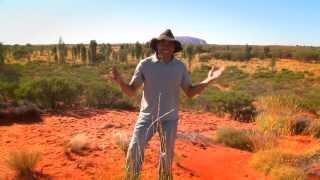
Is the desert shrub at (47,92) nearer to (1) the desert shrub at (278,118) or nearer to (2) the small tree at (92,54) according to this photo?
(1) the desert shrub at (278,118)

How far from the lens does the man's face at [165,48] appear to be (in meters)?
4.52

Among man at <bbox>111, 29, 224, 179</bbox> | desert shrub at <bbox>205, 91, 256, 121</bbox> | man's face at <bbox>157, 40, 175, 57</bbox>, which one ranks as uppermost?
man's face at <bbox>157, 40, 175, 57</bbox>

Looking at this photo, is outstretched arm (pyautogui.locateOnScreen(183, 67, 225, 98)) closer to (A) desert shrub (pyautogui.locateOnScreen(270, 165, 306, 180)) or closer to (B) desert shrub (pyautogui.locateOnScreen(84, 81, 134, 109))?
(A) desert shrub (pyautogui.locateOnScreen(270, 165, 306, 180))

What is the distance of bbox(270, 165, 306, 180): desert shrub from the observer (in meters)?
6.37

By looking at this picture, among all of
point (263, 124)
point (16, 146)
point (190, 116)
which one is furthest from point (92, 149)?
point (190, 116)

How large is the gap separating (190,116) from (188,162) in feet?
21.5

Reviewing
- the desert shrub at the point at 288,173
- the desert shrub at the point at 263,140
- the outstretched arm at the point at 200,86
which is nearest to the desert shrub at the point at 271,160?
the desert shrub at the point at 288,173

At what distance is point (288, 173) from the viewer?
21.0 ft

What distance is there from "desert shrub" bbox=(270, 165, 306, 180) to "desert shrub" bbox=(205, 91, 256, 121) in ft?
24.6

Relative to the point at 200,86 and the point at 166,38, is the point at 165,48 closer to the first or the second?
the point at 166,38

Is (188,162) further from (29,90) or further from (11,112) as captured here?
(29,90)

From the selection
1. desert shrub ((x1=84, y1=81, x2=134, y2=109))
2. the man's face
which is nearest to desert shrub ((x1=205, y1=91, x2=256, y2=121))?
desert shrub ((x1=84, y1=81, x2=134, y2=109))

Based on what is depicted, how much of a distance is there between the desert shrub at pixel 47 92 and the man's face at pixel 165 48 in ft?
32.2

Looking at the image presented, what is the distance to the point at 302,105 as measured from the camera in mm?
14805
